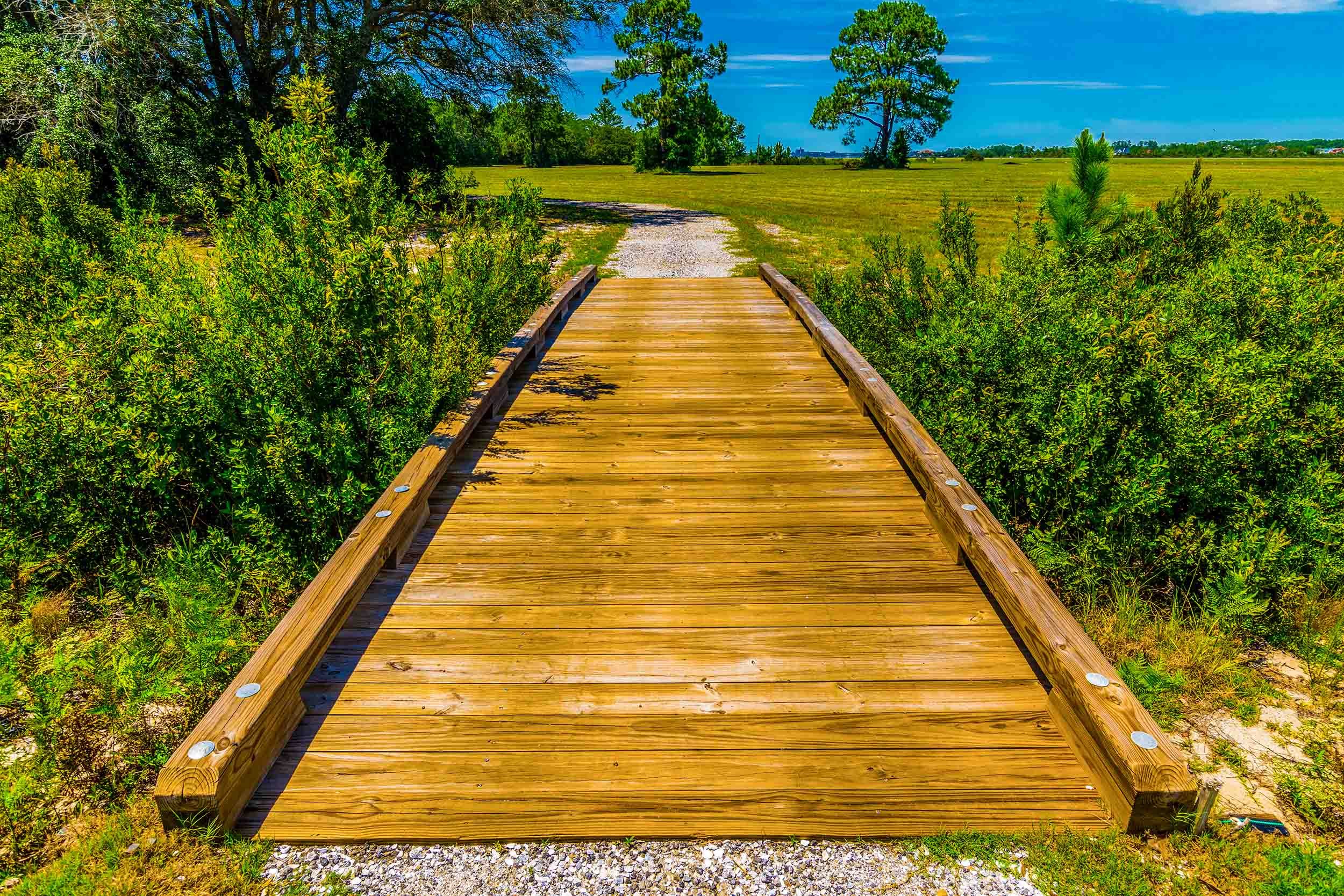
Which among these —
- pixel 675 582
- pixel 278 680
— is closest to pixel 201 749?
pixel 278 680

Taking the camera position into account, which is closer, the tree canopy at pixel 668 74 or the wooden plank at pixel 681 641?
the wooden plank at pixel 681 641

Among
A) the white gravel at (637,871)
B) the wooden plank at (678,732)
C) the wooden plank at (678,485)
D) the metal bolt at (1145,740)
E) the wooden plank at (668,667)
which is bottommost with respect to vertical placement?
the white gravel at (637,871)

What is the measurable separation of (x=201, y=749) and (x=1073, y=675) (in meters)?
3.30

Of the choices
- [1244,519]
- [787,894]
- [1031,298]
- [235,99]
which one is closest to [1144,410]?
[1244,519]

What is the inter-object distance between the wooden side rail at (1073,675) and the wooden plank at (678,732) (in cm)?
25

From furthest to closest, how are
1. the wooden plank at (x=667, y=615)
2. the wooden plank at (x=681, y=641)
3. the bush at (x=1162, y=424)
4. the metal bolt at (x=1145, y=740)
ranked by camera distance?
the bush at (x=1162, y=424)
the wooden plank at (x=667, y=615)
the wooden plank at (x=681, y=641)
the metal bolt at (x=1145, y=740)

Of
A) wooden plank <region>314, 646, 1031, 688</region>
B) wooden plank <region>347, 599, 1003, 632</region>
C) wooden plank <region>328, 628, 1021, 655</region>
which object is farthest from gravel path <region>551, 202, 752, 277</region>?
wooden plank <region>314, 646, 1031, 688</region>

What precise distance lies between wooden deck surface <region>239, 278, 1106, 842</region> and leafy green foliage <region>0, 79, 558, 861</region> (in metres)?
0.75

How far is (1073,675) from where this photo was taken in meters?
2.87

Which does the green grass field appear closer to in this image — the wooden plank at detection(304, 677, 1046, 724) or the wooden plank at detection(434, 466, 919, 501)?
the wooden plank at detection(434, 466, 919, 501)

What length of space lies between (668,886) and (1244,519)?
4378mm

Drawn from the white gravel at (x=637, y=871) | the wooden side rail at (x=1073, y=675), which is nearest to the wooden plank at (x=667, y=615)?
the wooden side rail at (x=1073, y=675)

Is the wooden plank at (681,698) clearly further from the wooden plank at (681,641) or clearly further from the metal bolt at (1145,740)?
the metal bolt at (1145,740)

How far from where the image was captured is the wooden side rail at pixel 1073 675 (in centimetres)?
251
